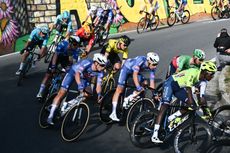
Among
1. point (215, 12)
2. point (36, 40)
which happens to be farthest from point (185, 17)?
point (36, 40)

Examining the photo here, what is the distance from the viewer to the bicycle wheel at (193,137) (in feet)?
24.8

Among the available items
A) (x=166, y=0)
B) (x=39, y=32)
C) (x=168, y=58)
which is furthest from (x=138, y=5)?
(x=39, y=32)

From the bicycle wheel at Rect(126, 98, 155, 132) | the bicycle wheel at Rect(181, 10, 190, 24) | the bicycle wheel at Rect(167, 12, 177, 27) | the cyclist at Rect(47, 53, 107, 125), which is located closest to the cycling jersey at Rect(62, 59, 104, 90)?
the cyclist at Rect(47, 53, 107, 125)

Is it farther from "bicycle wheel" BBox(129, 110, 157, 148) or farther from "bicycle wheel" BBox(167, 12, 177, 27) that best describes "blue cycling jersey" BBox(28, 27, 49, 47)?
"bicycle wheel" BBox(167, 12, 177, 27)

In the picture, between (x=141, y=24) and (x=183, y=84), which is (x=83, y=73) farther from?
(x=141, y=24)

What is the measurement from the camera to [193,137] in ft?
25.2

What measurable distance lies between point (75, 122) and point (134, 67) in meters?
1.87

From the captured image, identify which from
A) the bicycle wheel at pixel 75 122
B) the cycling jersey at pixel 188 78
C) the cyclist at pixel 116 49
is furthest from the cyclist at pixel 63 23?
the cycling jersey at pixel 188 78

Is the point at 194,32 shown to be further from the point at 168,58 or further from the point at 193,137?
the point at 193,137

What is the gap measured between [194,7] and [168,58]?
16.2 meters

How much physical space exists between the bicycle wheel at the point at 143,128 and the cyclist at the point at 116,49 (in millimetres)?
2657

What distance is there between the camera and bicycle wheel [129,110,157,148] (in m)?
8.13

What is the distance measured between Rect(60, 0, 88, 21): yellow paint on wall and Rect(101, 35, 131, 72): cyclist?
1063 centimetres

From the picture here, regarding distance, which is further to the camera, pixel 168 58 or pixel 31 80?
pixel 168 58
